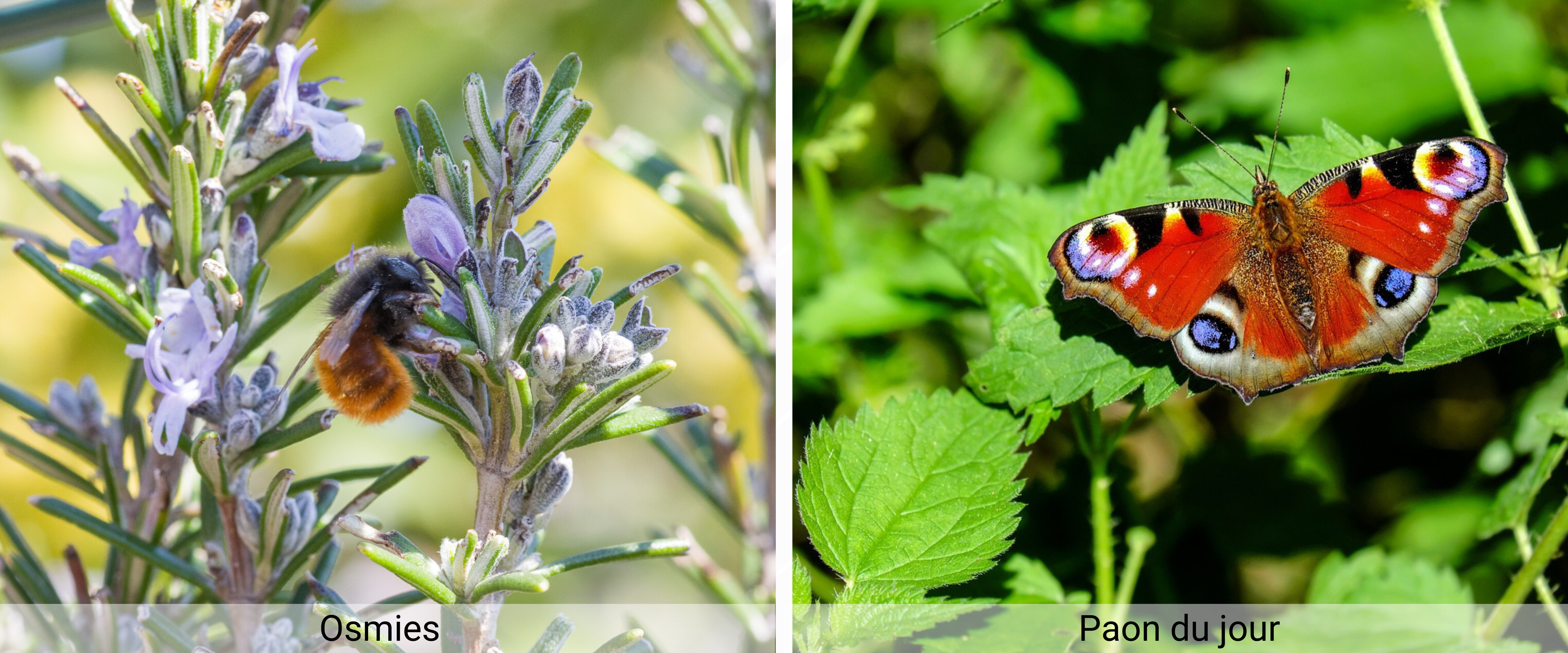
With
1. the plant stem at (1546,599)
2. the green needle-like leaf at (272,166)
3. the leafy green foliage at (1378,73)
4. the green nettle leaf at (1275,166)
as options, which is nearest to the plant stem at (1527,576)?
the plant stem at (1546,599)

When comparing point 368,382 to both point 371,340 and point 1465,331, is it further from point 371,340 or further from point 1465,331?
point 1465,331

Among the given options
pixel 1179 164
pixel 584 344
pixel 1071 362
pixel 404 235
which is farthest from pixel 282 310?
pixel 404 235

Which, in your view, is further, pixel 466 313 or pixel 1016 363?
pixel 1016 363

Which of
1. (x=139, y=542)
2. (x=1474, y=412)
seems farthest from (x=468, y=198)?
(x=1474, y=412)

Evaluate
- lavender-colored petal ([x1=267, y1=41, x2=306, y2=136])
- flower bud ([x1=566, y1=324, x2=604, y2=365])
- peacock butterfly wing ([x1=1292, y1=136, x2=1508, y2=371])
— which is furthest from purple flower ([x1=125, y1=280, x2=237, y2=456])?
peacock butterfly wing ([x1=1292, y1=136, x2=1508, y2=371])

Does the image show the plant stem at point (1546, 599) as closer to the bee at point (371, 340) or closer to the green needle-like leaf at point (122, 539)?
the bee at point (371, 340)

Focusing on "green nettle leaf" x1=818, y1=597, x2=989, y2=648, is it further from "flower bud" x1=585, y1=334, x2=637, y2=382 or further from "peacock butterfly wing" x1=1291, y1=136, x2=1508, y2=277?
"peacock butterfly wing" x1=1291, y1=136, x2=1508, y2=277

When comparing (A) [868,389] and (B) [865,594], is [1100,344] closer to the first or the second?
(B) [865,594]

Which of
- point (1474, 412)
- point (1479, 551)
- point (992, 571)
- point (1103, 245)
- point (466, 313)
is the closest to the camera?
point (466, 313)
